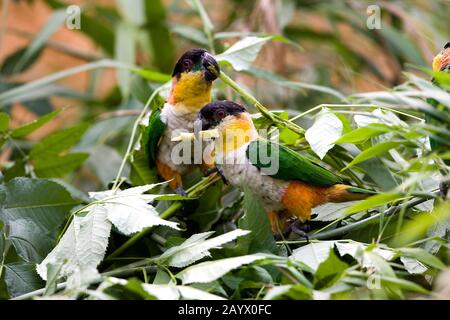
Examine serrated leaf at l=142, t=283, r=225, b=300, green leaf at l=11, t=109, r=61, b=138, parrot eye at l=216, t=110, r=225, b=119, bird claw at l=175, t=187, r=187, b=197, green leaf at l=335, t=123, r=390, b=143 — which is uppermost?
green leaf at l=11, t=109, r=61, b=138

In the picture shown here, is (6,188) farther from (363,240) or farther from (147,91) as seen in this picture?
(363,240)

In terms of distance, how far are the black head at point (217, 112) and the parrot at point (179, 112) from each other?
0.14 meters

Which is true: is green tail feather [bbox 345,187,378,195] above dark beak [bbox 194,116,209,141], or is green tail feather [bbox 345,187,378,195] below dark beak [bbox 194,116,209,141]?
below

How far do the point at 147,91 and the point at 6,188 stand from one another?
1.76 feet

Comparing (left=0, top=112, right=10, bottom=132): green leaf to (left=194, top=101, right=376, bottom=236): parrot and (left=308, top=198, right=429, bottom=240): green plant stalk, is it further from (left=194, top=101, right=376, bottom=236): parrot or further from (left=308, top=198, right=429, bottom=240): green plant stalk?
(left=308, top=198, right=429, bottom=240): green plant stalk

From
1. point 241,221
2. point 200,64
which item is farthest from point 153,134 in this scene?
point 241,221

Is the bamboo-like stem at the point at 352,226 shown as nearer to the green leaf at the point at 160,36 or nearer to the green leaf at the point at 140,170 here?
the green leaf at the point at 140,170

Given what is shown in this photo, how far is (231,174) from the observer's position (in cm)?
139

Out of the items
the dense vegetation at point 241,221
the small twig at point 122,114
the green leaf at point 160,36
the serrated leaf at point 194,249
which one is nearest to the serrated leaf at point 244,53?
the dense vegetation at point 241,221

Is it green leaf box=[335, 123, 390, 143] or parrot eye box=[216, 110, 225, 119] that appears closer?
green leaf box=[335, 123, 390, 143]

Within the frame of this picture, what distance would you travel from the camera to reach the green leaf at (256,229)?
124 cm

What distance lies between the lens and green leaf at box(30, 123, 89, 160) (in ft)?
5.61

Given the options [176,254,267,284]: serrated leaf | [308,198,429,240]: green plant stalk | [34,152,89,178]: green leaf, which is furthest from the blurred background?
[176,254,267,284]: serrated leaf

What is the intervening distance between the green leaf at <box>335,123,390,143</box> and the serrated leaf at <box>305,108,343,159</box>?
50mm
